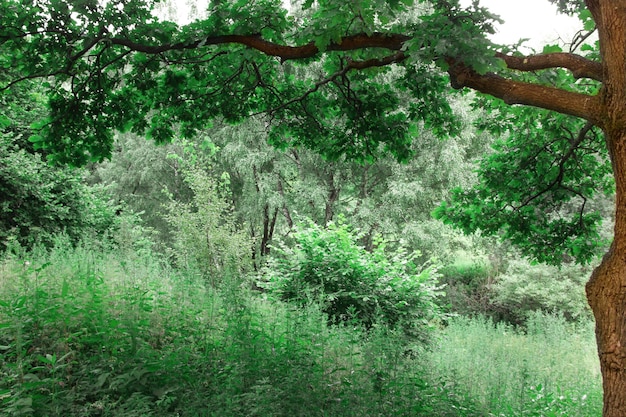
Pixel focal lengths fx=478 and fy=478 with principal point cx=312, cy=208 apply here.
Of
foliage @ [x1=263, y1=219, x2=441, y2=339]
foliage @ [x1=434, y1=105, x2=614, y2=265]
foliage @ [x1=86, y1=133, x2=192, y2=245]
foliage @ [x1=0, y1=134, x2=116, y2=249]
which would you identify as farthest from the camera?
foliage @ [x1=86, y1=133, x2=192, y2=245]

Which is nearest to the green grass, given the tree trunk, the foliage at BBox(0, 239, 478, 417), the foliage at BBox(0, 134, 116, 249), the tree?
the foliage at BBox(0, 239, 478, 417)

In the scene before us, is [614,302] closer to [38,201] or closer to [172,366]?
[172,366]

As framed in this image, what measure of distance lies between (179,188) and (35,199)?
1062 centimetres

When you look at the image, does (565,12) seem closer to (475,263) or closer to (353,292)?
(353,292)

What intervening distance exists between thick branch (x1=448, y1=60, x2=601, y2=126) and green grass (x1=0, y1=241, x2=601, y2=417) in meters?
2.36

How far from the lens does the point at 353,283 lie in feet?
26.9

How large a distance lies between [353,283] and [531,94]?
16.7ft

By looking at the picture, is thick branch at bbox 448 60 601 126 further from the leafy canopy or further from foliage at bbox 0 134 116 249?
foliage at bbox 0 134 116 249

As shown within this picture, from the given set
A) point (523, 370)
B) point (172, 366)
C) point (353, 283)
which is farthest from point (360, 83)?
point (172, 366)

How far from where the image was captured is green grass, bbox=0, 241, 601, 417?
349cm

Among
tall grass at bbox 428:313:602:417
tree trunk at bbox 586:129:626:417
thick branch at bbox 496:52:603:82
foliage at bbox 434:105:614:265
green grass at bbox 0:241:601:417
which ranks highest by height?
thick branch at bbox 496:52:603:82

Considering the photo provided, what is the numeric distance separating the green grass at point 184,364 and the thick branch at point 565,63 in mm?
2652

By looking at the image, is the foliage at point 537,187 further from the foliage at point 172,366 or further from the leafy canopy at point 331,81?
the foliage at point 172,366

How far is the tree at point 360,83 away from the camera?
3.46m
